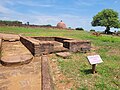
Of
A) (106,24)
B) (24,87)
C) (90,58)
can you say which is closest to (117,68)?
(90,58)

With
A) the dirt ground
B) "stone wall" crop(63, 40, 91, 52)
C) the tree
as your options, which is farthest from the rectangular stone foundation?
the tree

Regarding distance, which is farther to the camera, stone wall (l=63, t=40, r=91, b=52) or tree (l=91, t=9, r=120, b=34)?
tree (l=91, t=9, r=120, b=34)

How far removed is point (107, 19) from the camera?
39.9 metres

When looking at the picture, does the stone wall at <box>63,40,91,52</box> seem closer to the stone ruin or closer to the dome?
the stone ruin

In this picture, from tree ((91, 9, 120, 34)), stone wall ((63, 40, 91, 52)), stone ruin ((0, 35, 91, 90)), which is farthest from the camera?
tree ((91, 9, 120, 34))

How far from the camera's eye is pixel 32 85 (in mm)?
3697

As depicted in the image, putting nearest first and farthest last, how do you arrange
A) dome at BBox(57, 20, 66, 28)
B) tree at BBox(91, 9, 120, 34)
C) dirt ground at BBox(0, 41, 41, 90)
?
dirt ground at BBox(0, 41, 41, 90)
dome at BBox(57, 20, 66, 28)
tree at BBox(91, 9, 120, 34)

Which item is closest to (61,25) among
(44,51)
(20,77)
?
(44,51)

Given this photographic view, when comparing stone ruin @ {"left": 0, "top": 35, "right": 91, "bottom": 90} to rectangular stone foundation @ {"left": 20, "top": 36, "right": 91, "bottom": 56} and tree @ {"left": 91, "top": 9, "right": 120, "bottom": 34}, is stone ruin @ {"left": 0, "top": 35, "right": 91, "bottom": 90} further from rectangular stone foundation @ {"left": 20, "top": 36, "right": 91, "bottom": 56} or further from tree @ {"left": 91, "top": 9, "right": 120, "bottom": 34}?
tree @ {"left": 91, "top": 9, "right": 120, "bottom": 34}

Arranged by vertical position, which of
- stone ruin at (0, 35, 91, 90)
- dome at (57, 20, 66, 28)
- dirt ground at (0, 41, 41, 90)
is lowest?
dirt ground at (0, 41, 41, 90)

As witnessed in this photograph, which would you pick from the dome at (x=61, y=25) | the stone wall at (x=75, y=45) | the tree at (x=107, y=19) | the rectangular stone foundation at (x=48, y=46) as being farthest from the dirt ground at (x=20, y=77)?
the tree at (x=107, y=19)

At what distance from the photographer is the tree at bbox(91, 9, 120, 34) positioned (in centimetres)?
3950

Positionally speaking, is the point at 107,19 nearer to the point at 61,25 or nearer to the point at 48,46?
the point at 61,25

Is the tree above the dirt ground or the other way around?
above
